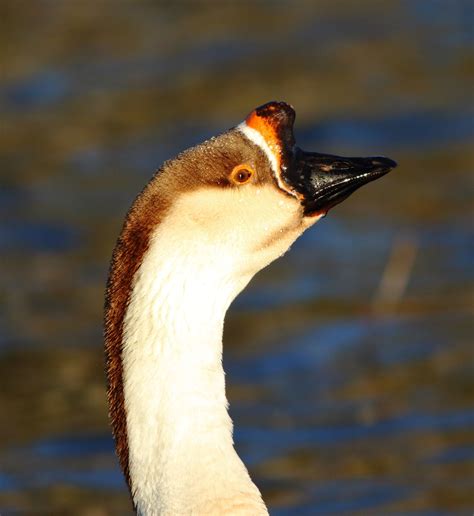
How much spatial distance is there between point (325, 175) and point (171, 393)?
1089 mm

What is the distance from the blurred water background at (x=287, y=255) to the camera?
8.91 metres

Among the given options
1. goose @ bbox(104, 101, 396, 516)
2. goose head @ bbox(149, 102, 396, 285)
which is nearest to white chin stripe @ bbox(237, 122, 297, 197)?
goose head @ bbox(149, 102, 396, 285)

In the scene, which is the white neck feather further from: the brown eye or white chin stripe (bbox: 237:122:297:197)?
white chin stripe (bbox: 237:122:297:197)

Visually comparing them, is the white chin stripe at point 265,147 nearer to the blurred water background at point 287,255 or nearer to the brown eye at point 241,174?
the brown eye at point 241,174

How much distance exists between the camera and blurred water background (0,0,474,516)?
8.91m

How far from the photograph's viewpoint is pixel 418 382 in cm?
987

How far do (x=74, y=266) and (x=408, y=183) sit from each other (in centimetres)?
313

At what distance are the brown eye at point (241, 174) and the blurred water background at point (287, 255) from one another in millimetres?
3217

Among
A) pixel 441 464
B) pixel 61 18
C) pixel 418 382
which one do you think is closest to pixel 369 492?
pixel 441 464

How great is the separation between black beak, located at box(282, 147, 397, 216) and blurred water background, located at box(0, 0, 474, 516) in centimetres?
299

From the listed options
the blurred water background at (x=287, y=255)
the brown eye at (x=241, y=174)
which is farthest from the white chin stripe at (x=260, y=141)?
the blurred water background at (x=287, y=255)

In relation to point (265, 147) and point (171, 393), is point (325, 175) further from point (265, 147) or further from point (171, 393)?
point (171, 393)

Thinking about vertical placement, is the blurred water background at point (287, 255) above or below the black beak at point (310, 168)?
above

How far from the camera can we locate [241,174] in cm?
551
